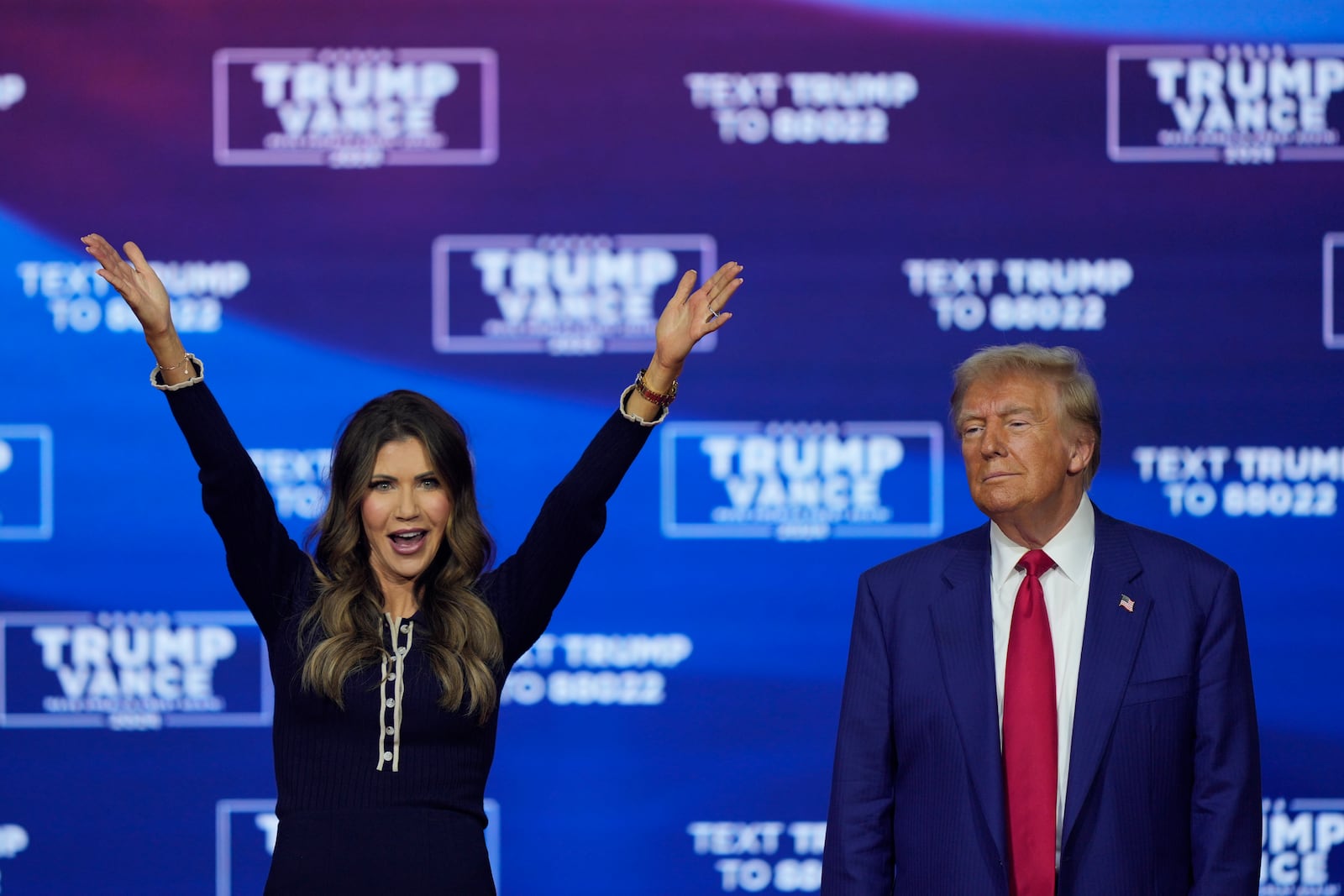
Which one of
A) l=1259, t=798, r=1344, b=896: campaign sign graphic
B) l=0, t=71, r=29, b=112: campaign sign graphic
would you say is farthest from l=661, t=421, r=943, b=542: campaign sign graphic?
l=0, t=71, r=29, b=112: campaign sign graphic

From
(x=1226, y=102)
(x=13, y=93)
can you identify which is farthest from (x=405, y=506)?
(x=1226, y=102)

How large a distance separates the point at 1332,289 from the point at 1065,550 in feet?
5.63

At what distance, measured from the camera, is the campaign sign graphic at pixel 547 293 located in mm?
3525

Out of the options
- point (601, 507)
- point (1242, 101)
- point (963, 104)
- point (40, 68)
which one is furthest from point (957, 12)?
point (40, 68)

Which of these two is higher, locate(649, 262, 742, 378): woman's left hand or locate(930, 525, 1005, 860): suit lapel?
locate(649, 262, 742, 378): woman's left hand

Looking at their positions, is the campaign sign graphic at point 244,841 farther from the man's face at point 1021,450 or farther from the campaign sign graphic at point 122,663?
the man's face at point 1021,450

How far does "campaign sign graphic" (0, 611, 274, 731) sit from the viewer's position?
11.5ft

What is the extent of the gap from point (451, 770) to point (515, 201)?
1793 mm

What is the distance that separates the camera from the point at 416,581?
2.23 metres

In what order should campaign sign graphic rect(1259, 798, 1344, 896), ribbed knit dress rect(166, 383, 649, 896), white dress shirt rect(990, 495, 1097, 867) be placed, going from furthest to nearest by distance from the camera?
campaign sign graphic rect(1259, 798, 1344, 896) → white dress shirt rect(990, 495, 1097, 867) → ribbed knit dress rect(166, 383, 649, 896)

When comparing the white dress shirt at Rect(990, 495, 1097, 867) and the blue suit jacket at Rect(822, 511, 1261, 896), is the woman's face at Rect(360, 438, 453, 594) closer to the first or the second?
the blue suit jacket at Rect(822, 511, 1261, 896)

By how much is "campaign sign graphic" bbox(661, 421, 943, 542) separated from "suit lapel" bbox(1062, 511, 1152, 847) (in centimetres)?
127

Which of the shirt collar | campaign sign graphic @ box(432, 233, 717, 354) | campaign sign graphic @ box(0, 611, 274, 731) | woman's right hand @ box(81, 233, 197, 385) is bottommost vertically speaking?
campaign sign graphic @ box(0, 611, 274, 731)

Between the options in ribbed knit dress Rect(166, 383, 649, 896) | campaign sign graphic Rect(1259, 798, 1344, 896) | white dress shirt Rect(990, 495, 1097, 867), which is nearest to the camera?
ribbed knit dress Rect(166, 383, 649, 896)
